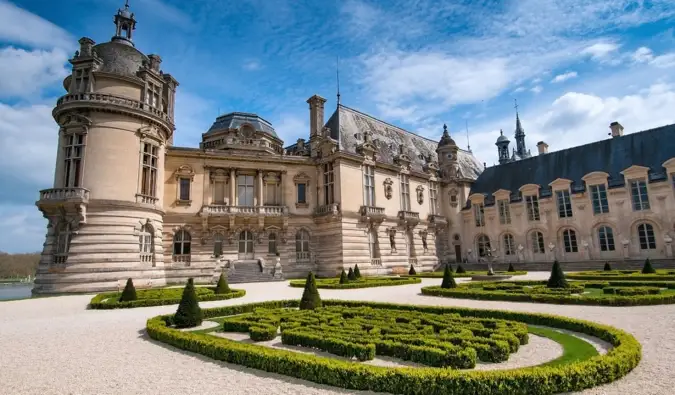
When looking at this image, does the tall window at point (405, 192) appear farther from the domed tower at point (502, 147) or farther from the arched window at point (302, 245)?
the domed tower at point (502, 147)

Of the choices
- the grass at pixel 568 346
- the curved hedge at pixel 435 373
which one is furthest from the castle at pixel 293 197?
the grass at pixel 568 346

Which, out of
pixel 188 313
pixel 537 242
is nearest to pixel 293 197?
pixel 188 313

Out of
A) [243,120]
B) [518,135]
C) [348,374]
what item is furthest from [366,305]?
[518,135]

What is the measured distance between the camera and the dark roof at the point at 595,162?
36.9 metres

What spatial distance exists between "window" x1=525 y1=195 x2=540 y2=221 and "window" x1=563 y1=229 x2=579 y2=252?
3.25 m

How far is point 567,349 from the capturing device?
8.79 m

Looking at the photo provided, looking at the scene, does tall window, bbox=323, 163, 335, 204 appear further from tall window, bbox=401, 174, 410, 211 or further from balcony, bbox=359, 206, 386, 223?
tall window, bbox=401, 174, 410, 211

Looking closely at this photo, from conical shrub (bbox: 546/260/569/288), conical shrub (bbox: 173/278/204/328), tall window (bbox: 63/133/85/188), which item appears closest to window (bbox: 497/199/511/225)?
conical shrub (bbox: 546/260/569/288)

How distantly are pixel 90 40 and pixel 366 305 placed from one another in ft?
92.5

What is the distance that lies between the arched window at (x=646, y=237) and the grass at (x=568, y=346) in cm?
3252

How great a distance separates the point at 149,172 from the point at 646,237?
4364 cm

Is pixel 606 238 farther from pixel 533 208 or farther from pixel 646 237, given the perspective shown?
pixel 533 208

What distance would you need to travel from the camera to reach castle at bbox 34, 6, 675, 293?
27172 millimetres

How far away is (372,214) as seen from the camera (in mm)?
38031
